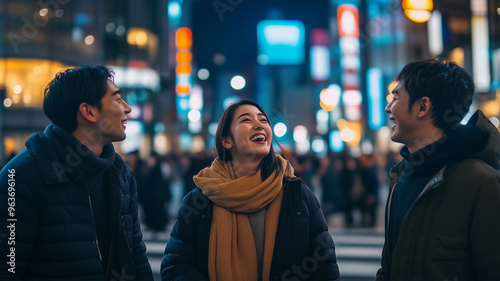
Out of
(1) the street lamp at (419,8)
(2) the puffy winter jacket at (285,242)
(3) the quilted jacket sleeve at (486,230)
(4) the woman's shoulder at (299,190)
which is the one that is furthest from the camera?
(1) the street lamp at (419,8)

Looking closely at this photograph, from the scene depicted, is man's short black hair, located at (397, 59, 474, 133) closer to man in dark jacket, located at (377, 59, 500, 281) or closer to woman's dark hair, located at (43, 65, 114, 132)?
man in dark jacket, located at (377, 59, 500, 281)

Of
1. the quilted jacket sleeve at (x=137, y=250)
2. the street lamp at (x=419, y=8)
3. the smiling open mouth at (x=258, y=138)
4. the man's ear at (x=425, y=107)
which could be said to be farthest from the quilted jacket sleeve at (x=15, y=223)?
the street lamp at (x=419, y=8)

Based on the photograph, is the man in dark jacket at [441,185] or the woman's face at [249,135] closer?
the man in dark jacket at [441,185]

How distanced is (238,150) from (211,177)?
0.24 m

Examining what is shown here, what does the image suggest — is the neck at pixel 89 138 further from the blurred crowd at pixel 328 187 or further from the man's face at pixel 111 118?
the blurred crowd at pixel 328 187

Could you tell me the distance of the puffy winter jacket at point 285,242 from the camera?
9.52 feet

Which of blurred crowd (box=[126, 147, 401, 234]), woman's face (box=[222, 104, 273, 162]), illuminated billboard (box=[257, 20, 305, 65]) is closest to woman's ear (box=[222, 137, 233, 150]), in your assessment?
woman's face (box=[222, 104, 273, 162])

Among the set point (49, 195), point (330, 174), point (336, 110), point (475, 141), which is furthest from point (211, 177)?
point (336, 110)

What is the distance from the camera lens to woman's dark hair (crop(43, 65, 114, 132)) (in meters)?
2.91

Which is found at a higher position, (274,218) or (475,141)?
(475,141)

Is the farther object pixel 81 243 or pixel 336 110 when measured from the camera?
pixel 336 110

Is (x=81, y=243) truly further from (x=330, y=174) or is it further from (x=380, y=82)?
(x=380, y=82)

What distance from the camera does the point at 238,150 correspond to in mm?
3172

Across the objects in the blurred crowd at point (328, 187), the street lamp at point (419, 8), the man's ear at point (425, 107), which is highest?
the street lamp at point (419, 8)
